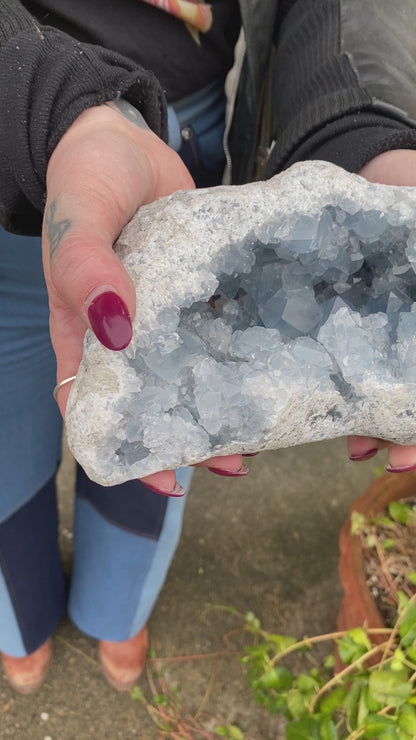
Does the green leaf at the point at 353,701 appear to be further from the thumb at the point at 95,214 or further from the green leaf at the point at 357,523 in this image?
the thumb at the point at 95,214

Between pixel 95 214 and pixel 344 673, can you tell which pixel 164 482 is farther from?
pixel 344 673

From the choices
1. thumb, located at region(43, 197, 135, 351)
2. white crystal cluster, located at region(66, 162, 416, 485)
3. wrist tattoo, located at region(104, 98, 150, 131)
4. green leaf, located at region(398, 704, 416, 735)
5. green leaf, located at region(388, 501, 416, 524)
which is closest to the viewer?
thumb, located at region(43, 197, 135, 351)

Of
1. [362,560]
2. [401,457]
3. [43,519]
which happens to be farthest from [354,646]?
[43,519]

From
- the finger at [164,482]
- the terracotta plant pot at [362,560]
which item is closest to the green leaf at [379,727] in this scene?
the terracotta plant pot at [362,560]

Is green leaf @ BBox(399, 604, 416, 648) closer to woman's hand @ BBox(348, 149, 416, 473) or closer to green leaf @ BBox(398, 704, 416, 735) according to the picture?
green leaf @ BBox(398, 704, 416, 735)

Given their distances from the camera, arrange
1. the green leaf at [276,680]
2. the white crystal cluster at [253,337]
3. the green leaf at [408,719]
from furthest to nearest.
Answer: the green leaf at [276,680] → the green leaf at [408,719] → the white crystal cluster at [253,337]

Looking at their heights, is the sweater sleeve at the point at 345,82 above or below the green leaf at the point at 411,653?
above

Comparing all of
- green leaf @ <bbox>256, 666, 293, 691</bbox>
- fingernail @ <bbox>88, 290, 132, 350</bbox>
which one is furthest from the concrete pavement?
fingernail @ <bbox>88, 290, 132, 350</bbox>

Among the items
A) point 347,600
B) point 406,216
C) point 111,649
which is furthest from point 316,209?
point 111,649
